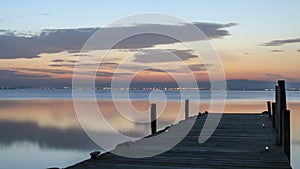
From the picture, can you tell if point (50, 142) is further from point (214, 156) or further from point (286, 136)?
point (286, 136)

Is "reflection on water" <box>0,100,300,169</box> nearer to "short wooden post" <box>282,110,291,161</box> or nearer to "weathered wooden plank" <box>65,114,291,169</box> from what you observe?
"weathered wooden plank" <box>65,114,291,169</box>

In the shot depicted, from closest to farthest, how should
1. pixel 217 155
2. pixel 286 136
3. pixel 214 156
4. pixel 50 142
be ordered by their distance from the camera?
pixel 214 156 → pixel 217 155 → pixel 286 136 → pixel 50 142

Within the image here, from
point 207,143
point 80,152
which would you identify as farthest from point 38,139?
point 207,143

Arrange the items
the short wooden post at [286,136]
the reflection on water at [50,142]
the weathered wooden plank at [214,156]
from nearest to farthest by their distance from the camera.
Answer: the weathered wooden plank at [214,156] < the short wooden post at [286,136] < the reflection on water at [50,142]

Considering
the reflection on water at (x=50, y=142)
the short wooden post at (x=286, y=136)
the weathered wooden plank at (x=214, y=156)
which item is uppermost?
the short wooden post at (x=286, y=136)

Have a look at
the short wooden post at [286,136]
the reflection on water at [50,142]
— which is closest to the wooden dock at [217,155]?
the short wooden post at [286,136]

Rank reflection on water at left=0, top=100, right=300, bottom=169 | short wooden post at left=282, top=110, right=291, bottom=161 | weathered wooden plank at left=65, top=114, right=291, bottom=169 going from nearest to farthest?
weathered wooden plank at left=65, top=114, right=291, bottom=169
short wooden post at left=282, top=110, right=291, bottom=161
reflection on water at left=0, top=100, right=300, bottom=169

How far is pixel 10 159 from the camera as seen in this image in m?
16.9

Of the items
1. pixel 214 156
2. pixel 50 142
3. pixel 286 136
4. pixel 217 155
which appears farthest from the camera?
pixel 50 142


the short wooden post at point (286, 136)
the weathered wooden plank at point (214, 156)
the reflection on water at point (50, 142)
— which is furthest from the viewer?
the reflection on water at point (50, 142)

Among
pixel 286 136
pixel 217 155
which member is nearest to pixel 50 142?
pixel 217 155

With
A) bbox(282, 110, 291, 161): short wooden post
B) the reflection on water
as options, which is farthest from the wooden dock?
the reflection on water

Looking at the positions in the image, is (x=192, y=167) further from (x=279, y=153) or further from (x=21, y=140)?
(x=21, y=140)

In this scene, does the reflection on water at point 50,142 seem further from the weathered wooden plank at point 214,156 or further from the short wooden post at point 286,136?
the short wooden post at point 286,136
